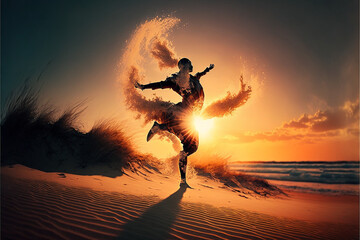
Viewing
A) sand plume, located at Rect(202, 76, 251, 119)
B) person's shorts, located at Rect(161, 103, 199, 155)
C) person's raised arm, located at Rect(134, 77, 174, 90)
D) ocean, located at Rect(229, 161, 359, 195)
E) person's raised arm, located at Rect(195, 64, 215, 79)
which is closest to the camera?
person's shorts, located at Rect(161, 103, 199, 155)

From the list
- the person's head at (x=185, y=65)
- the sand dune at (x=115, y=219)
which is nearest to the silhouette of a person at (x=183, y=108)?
the person's head at (x=185, y=65)

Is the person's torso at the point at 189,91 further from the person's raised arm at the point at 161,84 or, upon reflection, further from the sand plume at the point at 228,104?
the sand plume at the point at 228,104

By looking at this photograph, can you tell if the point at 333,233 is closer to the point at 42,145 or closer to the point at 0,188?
the point at 0,188

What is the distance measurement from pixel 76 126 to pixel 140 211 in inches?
184

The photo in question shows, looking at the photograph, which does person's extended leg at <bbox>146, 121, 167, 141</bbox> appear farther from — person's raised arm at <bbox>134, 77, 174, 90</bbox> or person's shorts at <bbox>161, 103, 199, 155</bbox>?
person's raised arm at <bbox>134, 77, 174, 90</bbox>

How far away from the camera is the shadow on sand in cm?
155

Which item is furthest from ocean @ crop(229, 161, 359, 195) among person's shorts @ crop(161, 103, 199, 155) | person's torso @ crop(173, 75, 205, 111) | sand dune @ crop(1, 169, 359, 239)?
sand dune @ crop(1, 169, 359, 239)

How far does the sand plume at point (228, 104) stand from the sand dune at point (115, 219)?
4.07m

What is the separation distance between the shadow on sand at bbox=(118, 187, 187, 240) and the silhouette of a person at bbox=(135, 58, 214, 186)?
146 cm

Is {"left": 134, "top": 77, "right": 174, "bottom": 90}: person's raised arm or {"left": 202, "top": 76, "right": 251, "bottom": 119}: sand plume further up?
{"left": 202, "top": 76, "right": 251, "bottom": 119}: sand plume

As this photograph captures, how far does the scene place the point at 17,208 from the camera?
5.75 ft

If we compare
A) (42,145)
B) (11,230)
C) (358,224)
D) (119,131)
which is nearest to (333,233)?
(358,224)

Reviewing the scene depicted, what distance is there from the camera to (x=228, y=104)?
21.1 ft

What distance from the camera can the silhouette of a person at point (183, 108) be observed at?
3.51 meters
